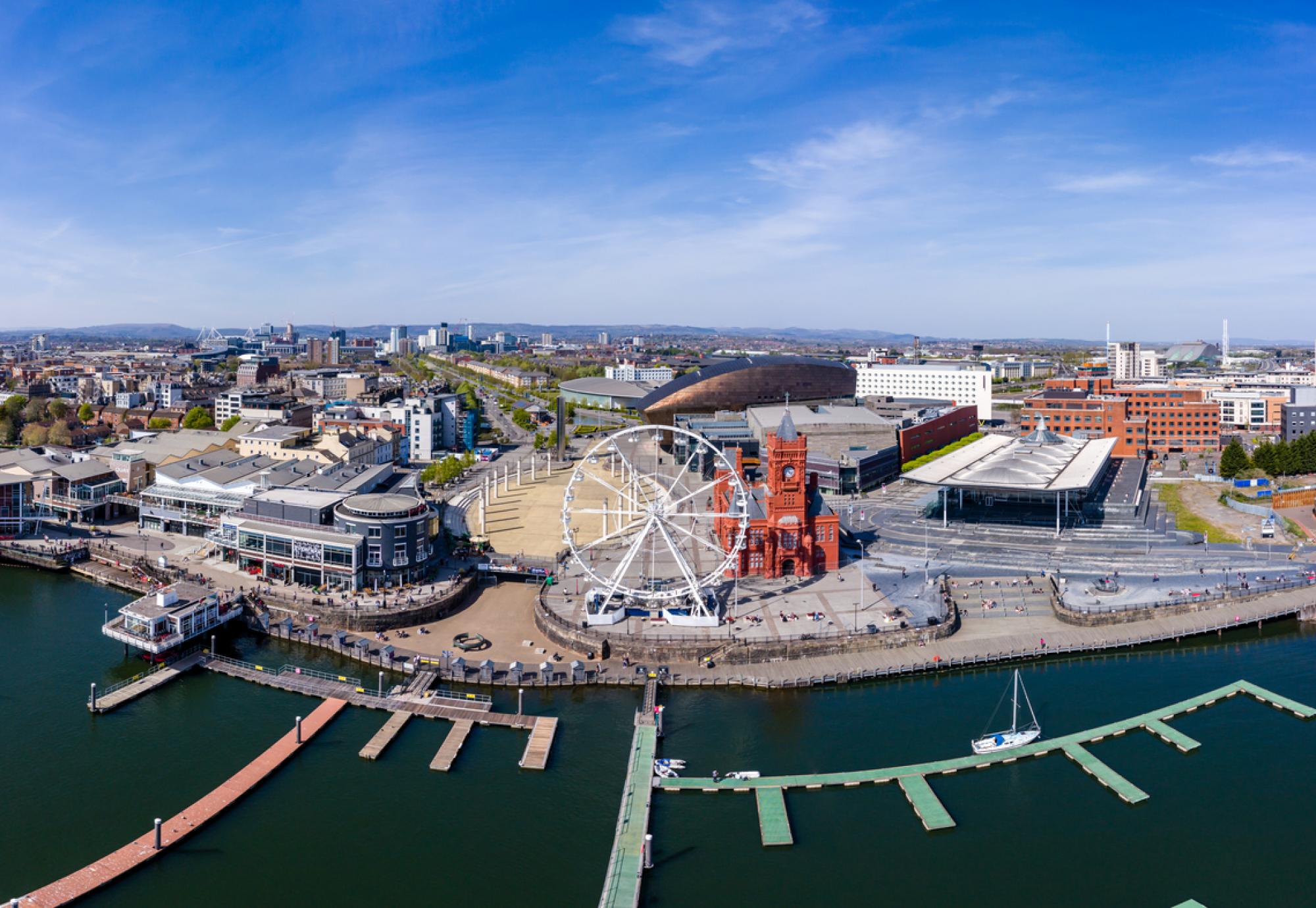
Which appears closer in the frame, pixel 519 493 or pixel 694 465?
pixel 519 493

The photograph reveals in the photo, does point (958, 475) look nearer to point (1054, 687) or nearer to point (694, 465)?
point (1054, 687)

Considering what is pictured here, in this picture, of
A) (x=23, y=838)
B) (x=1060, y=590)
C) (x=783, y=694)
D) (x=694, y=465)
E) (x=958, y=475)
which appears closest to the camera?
(x=23, y=838)

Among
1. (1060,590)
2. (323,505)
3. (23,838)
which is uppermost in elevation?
(323,505)

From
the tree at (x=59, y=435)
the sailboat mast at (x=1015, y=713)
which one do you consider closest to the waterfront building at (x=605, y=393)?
the tree at (x=59, y=435)

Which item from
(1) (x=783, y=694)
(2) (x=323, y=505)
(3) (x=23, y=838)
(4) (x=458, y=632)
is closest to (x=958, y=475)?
(1) (x=783, y=694)

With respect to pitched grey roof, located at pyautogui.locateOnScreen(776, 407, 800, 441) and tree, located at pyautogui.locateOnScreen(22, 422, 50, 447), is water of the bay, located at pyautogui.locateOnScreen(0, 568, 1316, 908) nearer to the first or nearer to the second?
pitched grey roof, located at pyautogui.locateOnScreen(776, 407, 800, 441)

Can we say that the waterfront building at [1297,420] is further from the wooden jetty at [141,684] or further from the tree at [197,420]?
the tree at [197,420]

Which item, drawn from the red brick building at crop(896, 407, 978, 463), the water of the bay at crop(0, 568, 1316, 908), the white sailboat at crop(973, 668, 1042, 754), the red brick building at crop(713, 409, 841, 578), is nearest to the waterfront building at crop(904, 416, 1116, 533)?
the red brick building at crop(896, 407, 978, 463)
